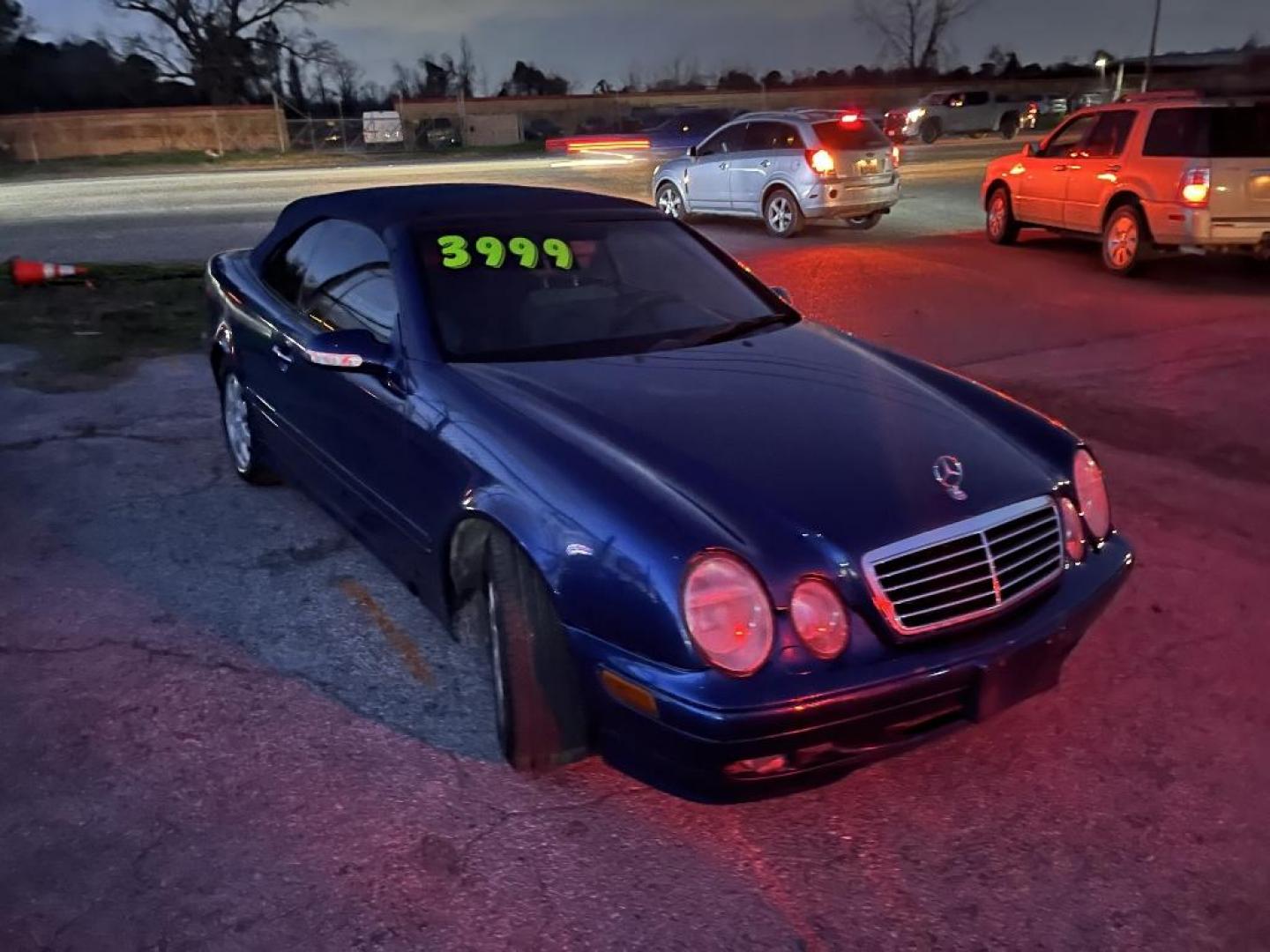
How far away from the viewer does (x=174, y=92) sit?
2473 inches

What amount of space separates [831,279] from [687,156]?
19.1 ft

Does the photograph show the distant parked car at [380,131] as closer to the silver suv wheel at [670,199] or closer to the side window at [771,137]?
the silver suv wheel at [670,199]

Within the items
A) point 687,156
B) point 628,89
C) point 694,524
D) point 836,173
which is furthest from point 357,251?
point 628,89

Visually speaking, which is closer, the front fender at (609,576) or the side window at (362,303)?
the front fender at (609,576)

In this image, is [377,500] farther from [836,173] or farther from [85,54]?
[85,54]

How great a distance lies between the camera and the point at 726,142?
1538cm

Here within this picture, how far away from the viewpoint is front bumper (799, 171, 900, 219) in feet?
45.0

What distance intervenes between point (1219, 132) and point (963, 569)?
9.40m

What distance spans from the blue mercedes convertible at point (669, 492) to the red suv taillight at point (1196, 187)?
759 centimetres

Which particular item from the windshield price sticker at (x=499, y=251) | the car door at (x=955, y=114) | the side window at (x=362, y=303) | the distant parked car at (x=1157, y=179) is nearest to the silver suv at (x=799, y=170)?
the distant parked car at (x=1157, y=179)

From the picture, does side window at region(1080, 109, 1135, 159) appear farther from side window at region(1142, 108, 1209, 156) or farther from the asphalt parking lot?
the asphalt parking lot

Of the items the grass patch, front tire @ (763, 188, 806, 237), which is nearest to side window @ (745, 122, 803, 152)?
front tire @ (763, 188, 806, 237)

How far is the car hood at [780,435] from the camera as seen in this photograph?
9.05ft

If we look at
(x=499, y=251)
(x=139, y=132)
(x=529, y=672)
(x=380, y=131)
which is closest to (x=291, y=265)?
(x=499, y=251)
